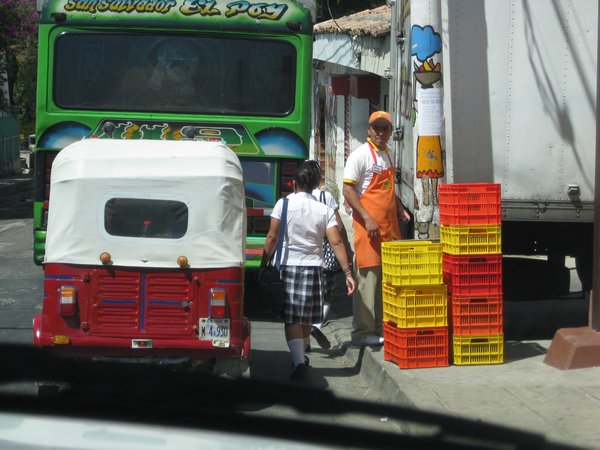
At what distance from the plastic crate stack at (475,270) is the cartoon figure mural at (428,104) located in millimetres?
578

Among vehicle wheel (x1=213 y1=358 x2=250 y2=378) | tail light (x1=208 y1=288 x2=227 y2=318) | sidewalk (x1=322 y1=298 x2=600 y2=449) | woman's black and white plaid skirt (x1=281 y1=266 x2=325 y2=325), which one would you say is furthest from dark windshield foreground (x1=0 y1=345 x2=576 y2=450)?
woman's black and white plaid skirt (x1=281 y1=266 x2=325 y2=325)

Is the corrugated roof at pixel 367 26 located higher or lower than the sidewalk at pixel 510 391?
higher

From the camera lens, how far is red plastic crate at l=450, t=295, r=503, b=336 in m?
7.76

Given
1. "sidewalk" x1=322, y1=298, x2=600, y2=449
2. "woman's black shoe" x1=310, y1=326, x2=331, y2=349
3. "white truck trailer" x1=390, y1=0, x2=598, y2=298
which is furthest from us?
"woman's black shoe" x1=310, y1=326, x2=331, y2=349

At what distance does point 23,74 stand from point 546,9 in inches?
1313

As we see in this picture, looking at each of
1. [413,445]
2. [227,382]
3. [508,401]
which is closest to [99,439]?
[227,382]

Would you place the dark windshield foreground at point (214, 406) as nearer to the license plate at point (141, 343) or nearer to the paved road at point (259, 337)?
the paved road at point (259, 337)

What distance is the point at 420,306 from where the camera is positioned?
762 centimetres

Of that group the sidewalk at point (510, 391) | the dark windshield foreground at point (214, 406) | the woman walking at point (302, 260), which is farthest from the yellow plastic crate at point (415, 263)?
the dark windshield foreground at point (214, 406)

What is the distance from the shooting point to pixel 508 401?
6652 millimetres

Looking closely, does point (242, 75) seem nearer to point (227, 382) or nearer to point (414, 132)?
point (414, 132)

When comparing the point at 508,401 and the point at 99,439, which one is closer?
the point at 99,439

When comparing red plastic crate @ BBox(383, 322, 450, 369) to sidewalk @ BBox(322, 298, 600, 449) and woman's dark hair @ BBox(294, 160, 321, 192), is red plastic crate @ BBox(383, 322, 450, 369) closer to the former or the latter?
sidewalk @ BBox(322, 298, 600, 449)

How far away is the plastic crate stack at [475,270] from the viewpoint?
7.73 m
